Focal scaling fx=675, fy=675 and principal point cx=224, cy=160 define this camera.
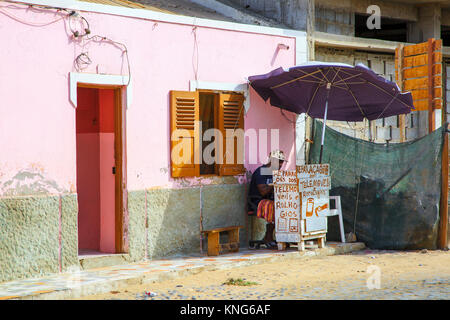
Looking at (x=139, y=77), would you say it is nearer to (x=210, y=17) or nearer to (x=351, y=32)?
(x=210, y=17)

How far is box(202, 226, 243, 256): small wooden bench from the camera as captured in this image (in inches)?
405

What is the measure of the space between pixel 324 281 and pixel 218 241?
237 cm

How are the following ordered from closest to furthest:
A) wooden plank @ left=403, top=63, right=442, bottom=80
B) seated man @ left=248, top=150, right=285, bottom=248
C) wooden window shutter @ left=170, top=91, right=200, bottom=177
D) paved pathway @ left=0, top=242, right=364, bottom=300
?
paved pathway @ left=0, top=242, right=364, bottom=300
wooden window shutter @ left=170, top=91, right=200, bottom=177
seated man @ left=248, top=150, right=285, bottom=248
wooden plank @ left=403, top=63, right=442, bottom=80

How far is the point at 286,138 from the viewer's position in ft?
38.8

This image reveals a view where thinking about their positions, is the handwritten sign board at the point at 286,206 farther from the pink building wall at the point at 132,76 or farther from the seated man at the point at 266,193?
the pink building wall at the point at 132,76

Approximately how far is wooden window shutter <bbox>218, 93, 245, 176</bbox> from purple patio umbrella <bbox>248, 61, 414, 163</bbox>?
1.51 feet

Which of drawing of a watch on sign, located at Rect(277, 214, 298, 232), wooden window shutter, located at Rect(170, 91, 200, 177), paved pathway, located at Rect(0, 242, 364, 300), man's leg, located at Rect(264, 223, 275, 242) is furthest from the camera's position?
man's leg, located at Rect(264, 223, 275, 242)

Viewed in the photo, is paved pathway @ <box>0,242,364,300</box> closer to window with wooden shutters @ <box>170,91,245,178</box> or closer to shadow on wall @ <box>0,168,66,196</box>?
shadow on wall @ <box>0,168,66,196</box>

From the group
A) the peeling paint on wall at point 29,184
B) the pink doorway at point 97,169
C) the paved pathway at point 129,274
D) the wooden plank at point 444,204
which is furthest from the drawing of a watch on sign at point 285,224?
the peeling paint on wall at point 29,184

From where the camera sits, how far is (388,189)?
11.1 meters

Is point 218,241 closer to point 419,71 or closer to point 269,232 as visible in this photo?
point 269,232
